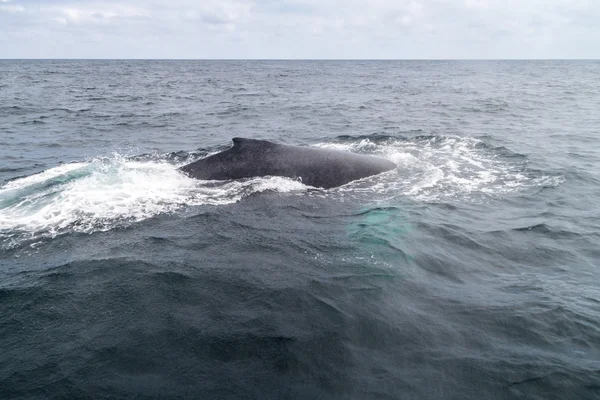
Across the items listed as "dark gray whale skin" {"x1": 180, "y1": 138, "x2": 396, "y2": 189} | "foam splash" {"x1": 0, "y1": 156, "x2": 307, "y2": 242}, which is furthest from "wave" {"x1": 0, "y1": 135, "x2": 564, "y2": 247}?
"dark gray whale skin" {"x1": 180, "y1": 138, "x2": 396, "y2": 189}

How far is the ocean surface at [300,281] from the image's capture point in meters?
6.25

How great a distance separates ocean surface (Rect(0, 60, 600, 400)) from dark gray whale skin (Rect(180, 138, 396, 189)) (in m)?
0.51

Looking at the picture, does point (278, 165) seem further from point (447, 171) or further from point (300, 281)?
point (447, 171)

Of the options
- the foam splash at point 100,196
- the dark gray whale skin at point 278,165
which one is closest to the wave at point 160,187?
the foam splash at point 100,196

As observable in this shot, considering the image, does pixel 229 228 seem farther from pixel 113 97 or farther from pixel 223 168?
pixel 113 97

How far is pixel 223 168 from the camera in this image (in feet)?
49.5

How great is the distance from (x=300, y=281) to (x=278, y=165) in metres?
6.82

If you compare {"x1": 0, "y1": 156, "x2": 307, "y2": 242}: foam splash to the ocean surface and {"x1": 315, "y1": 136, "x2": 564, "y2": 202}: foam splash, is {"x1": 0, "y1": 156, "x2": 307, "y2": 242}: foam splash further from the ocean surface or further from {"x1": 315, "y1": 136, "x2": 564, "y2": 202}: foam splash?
{"x1": 315, "y1": 136, "x2": 564, "y2": 202}: foam splash

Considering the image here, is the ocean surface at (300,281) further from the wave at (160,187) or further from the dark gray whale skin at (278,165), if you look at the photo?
the dark gray whale skin at (278,165)

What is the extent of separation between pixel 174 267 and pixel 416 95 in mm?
47527

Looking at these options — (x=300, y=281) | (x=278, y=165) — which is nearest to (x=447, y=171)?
(x=278, y=165)

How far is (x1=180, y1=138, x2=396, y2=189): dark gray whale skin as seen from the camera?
14.8 metres

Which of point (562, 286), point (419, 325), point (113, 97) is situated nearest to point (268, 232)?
point (419, 325)

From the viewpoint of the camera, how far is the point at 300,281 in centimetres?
876
